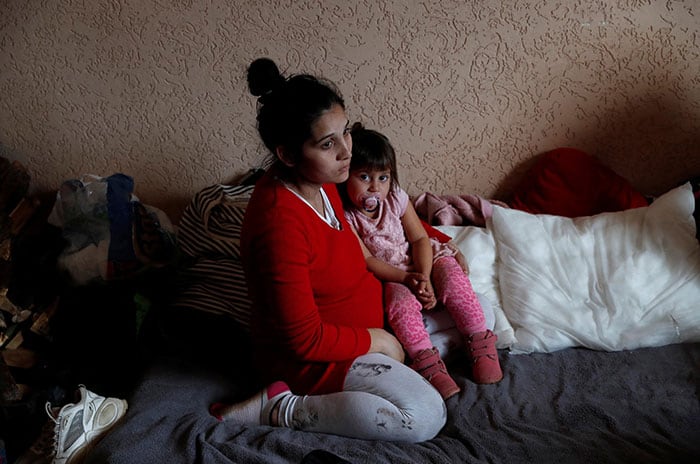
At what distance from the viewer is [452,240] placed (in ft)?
5.55

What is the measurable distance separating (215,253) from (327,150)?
61 centimetres

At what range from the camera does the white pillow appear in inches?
58.7

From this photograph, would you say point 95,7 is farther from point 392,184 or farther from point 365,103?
point 392,184

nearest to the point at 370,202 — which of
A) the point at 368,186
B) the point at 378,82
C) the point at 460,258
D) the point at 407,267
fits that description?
the point at 368,186

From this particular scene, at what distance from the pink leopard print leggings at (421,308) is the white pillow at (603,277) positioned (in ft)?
0.52

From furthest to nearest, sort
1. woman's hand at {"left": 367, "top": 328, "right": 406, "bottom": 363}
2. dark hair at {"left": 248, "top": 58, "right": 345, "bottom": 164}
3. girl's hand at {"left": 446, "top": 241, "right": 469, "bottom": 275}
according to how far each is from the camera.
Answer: girl's hand at {"left": 446, "top": 241, "right": 469, "bottom": 275}
woman's hand at {"left": 367, "top": 328, "right": 406, "bottom": 363}
dark hair at {"left": 248, "top": 58, "right": 345, "bottom": 164}

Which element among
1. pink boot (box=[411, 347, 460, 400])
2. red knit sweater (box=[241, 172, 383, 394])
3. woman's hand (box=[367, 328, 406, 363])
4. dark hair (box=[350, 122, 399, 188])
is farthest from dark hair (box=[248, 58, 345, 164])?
pink boot (box=[411, 347, 460, 400])

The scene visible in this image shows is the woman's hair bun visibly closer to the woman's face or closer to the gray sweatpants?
the woman's face

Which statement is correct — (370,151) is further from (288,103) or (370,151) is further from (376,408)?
(376,408)

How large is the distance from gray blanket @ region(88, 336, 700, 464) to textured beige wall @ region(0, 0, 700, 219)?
643mm

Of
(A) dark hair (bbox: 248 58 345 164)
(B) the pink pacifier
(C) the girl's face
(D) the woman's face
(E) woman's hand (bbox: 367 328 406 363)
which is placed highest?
(A) dark hair (bbox: 248 58 345 164)

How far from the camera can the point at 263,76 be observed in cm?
117

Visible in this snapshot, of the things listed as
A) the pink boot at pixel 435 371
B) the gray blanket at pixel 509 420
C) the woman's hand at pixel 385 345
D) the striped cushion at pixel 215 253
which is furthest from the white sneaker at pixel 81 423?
the pink boot at pixel 435 371

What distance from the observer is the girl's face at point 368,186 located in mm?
1464
